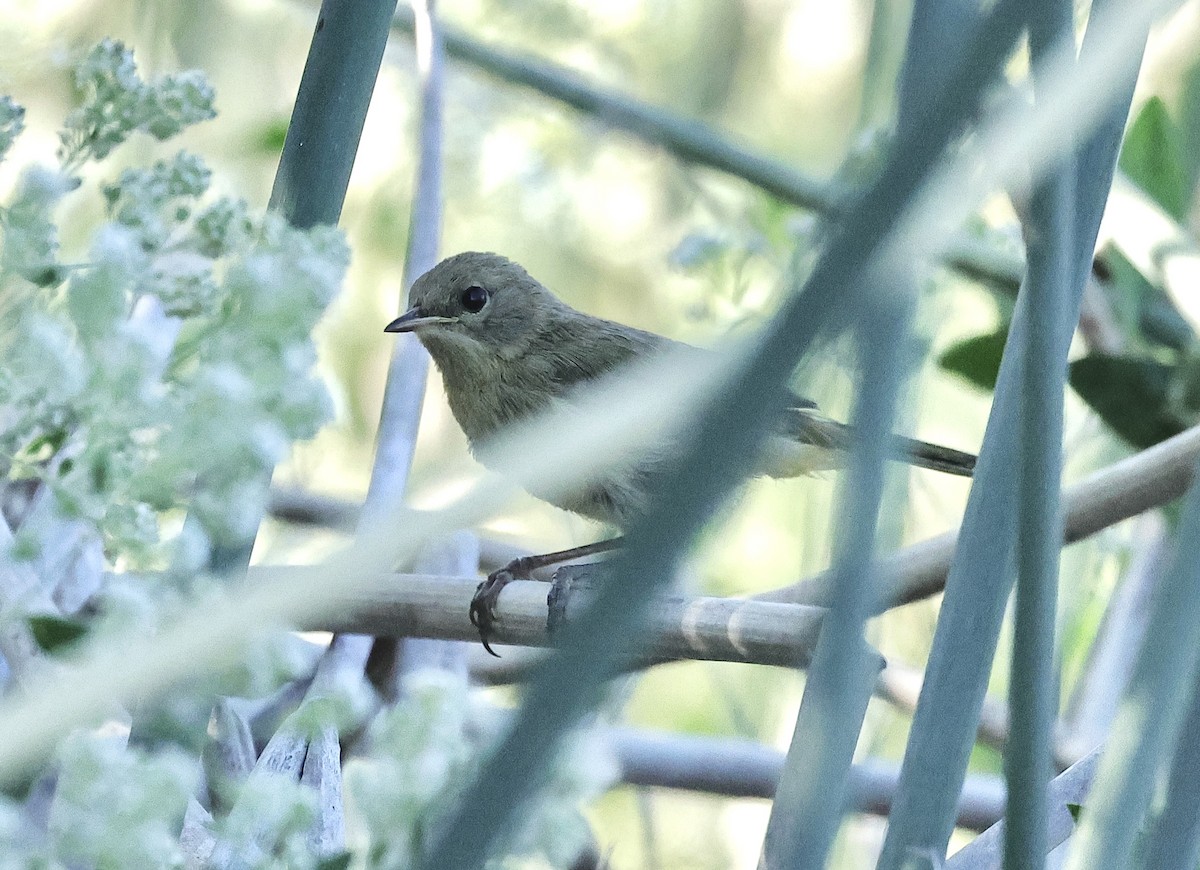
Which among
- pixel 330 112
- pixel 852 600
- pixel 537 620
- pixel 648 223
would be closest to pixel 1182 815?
pixel 852 600

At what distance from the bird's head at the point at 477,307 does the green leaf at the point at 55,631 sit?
137 centimetres

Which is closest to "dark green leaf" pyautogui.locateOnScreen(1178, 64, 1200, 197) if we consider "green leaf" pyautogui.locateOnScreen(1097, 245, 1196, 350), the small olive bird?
"green leaf" pyautogui.locateOnScreen(1097, 245, 1196, 350)

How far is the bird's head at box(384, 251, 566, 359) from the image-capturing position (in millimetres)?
1820

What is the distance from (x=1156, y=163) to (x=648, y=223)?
1237 mm

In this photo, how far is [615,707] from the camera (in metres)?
0.92

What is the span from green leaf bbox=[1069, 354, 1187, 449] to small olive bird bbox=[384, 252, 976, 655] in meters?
0.30

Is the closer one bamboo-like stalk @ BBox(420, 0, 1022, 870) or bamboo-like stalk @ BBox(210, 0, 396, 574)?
bamboo-like stalk @ BBox(420, 0, 1022, 870)

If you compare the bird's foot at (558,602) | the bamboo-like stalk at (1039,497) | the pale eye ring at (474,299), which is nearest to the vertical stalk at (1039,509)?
the bamboo-like stalk at (1039,497)

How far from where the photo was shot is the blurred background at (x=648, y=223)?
1.29 m

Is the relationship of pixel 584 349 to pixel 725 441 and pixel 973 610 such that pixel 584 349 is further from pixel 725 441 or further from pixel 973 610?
pixel 725 441

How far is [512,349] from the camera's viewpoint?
1858 millimetres

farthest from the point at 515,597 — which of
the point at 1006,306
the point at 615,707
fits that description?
the point at 1006,306

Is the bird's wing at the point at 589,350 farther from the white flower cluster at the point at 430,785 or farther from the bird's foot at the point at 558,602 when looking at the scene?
the white flower cluster at the point at 430,785

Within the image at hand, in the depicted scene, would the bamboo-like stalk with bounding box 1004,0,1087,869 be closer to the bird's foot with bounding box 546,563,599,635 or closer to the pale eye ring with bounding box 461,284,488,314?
the bird's foot with bounding box 546,563,599,635
